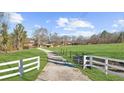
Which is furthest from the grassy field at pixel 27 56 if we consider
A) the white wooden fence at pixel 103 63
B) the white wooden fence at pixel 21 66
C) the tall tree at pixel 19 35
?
the white wooden fence at pixel 103 63

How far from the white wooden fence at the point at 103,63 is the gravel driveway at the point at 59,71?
1.19 feet

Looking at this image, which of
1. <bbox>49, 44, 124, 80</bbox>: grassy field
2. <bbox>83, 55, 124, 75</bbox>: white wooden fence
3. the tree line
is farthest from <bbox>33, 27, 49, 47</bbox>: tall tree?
<bbox>83, 55, 124, 75</bbox>: white wooden fence

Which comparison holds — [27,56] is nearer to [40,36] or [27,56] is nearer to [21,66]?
[21,66]

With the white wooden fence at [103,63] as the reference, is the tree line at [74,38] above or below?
above

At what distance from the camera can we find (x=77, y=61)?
34.1 feet

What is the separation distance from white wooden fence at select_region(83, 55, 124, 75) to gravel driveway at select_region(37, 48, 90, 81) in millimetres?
364

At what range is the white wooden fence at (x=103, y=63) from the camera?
10102 mm

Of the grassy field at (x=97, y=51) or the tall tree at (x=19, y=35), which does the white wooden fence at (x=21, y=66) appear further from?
the grassy field at (x=97, y=51)

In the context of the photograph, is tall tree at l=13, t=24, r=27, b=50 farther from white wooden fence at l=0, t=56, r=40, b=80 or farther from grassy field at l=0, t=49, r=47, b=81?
white wooden fence at l=0, t=56, r=40, b=80

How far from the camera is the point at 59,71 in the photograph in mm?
10250

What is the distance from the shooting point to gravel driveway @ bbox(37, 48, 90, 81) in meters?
9.91
